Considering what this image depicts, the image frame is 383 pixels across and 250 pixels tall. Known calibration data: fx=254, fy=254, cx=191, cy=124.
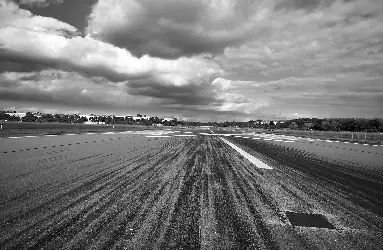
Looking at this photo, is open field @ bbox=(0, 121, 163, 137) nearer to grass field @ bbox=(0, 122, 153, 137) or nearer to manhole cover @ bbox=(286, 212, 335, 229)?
grass field @ bbox=(0, 122, 153, 137)

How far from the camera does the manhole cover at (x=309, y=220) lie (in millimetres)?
3465

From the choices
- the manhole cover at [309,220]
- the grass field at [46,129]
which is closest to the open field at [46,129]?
the grass field at [46,129]

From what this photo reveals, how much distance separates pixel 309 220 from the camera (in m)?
3.65

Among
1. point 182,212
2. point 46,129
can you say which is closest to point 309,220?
point 182,212

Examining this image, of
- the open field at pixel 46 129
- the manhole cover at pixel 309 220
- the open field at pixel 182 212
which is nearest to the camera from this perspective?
the open field at pixel 182 212

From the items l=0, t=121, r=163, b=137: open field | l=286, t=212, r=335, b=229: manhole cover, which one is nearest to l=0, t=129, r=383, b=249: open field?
l=286, t=212, r=335, b=229: manhole cover

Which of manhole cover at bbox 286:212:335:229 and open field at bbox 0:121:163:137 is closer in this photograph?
manhole cover at bbox 286:212:335:229

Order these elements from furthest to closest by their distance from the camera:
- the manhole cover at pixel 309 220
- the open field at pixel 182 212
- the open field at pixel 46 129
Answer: the open field at pixel 46 129 → the manhole cover at pixel 309 220 → the open field at pixel 182 212

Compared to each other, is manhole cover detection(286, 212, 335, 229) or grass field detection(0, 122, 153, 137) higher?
manhole cover detection(286, 212, 335, 229)

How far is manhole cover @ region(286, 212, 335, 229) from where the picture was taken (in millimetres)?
3465

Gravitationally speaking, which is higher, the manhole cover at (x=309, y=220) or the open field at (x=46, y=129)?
the manhole cover at (x=309, y=220)

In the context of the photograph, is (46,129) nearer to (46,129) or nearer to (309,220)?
(46,129)

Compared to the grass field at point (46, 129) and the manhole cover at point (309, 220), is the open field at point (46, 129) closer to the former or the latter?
the grass field at point (46, 129)

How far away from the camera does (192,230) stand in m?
3.11
